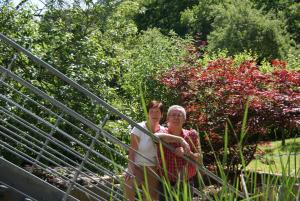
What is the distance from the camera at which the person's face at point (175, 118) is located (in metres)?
5.19

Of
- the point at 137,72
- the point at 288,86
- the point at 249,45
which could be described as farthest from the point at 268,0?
the point at 288,86

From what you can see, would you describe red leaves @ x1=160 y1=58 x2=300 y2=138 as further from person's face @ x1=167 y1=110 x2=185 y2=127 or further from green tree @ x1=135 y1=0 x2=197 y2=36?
green tree @ x1=135 y1=0 x2=197 y2=36

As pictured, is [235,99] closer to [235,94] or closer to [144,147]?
[235,94]

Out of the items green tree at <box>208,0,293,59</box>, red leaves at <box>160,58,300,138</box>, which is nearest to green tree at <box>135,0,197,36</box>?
green tree at <box>208,0,293,59</box>

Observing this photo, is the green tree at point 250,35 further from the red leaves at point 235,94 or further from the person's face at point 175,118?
the person's face at point 175,118

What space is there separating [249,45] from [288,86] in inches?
685

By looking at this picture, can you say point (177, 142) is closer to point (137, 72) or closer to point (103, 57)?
point (103, 57)

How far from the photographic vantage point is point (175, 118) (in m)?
5.21

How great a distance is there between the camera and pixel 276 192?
2492 mm

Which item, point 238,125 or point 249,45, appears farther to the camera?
point 249,45

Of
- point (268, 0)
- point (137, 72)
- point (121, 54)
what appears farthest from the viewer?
point (268, 0)

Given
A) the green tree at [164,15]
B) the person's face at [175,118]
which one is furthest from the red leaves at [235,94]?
the green tree at [164,15]

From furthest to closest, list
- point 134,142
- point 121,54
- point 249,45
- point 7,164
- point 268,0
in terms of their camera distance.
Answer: point 268,0
point 249,45
point 121,54
point 134,142
point 7,164

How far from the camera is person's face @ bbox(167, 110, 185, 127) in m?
5.19
